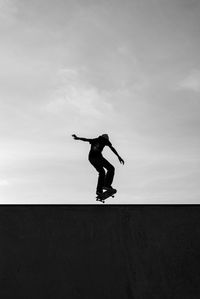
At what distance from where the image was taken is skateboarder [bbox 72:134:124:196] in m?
9.20

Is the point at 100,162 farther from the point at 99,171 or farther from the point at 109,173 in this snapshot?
the point at 109,173

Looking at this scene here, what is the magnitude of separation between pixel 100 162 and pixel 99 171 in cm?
23

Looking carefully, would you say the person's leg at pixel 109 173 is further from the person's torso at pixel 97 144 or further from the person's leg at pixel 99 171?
the person's torso at pixel 97 144

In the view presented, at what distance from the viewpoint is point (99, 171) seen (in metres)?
9.25

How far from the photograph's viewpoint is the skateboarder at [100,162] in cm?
920
